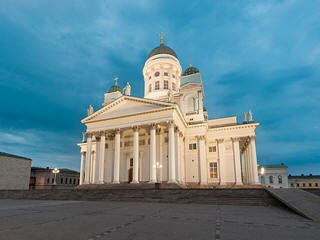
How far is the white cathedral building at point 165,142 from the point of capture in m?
29.5

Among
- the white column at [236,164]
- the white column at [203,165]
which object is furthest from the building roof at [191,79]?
the white column at [236,164]

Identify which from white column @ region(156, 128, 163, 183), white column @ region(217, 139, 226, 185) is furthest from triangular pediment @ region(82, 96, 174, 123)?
white column @ region(217, 139, 226, 185)

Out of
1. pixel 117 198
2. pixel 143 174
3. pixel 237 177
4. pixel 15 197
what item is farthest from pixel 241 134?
pixel 15 197

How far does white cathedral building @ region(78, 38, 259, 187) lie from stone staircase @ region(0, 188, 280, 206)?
6088 mm

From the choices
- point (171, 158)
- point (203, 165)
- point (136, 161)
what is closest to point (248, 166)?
point (203, 165)

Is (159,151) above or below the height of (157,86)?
below

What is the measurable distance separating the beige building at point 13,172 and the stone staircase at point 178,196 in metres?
28.8

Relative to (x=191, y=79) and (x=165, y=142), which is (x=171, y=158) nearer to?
(x=165, y=142)

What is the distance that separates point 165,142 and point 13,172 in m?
39.4

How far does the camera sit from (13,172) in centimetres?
4884

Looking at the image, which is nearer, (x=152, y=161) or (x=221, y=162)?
(x=152, y=161)

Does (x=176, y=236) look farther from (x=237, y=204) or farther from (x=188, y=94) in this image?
(x=188, y=94)

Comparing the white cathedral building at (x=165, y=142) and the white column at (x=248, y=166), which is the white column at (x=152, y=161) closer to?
the white cathedral building at (x=165, y=142)

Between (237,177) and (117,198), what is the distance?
20507mm
